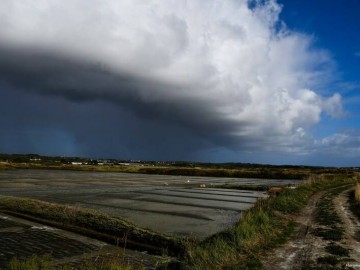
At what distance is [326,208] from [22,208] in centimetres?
1627

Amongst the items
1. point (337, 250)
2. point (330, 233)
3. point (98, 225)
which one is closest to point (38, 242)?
point (98, 225)

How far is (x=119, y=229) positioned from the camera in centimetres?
1491

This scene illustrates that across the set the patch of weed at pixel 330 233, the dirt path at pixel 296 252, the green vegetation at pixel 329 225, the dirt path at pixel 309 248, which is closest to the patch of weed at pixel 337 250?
the dirt path at pixel 309 248

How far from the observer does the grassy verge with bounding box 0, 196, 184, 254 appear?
43.1 ft

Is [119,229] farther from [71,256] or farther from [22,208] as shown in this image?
[22,208]

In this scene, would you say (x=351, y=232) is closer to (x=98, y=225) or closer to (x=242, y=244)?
(x=242, y=244)

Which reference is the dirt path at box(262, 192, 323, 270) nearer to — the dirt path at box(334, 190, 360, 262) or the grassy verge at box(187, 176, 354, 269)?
the grassy verge at box(187, 176, 354, 269)

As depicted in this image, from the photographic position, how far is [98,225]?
15.6 meters

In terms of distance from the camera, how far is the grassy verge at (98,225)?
43.1ft

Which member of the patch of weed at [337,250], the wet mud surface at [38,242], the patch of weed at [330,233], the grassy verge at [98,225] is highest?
the patch of weed at [330,233]

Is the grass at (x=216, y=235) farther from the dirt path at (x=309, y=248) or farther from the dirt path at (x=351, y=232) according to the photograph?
the dirt path at (x=351, y=232)

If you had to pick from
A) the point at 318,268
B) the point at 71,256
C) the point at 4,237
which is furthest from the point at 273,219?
the point at 4,237

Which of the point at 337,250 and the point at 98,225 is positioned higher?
the point at 337,250

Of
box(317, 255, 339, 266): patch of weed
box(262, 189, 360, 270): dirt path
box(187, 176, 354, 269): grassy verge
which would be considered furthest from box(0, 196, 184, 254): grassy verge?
box(317, 255, 339, 266): patch of weed
